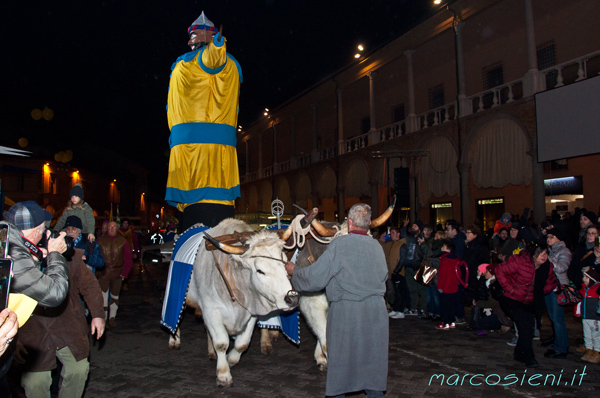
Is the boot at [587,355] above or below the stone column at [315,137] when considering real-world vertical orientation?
below

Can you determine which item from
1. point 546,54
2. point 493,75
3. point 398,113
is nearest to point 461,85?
point 493,75

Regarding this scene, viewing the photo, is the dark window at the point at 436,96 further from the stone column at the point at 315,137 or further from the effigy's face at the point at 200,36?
→ the effigy's face at the point at 200,36

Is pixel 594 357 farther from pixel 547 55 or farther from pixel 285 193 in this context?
pixel 285 193

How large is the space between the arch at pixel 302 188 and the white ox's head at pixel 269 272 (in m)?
24.4

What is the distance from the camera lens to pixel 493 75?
1920cm

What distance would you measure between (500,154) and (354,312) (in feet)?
47.9

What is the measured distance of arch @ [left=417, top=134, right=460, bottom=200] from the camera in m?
18.3

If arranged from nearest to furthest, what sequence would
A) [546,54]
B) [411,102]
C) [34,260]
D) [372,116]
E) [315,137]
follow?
[34,260] → [546,54] → [411,102] → [372,116] → [315,137]

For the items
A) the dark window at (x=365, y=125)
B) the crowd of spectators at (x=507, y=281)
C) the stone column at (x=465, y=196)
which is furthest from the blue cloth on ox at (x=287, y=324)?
the dark window at (x=365, y=125)

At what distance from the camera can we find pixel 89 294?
12.9ft

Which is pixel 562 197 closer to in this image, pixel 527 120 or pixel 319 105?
pixel 527 120

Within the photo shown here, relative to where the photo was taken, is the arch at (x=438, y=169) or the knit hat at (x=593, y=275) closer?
the knit hat at (x=593, y=275)

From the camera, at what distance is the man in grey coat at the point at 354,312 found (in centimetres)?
364

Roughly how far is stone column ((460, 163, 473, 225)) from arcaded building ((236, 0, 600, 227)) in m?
0.04
